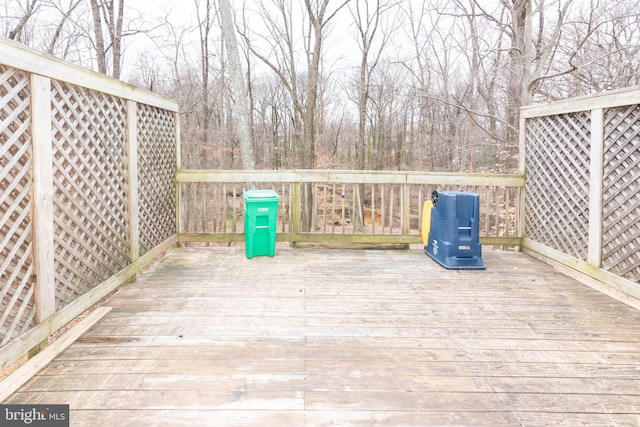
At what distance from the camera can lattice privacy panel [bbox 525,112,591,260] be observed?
12.5 ft

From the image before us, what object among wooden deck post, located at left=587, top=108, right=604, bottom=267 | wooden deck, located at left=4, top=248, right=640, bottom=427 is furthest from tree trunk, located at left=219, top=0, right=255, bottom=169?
wooden deck post, located at left=587, top=108, right=604, bottom=267

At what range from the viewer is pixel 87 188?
2.93m

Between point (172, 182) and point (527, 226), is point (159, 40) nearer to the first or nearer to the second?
point (172, 182)

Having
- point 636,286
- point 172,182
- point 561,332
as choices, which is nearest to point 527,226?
point 636,286

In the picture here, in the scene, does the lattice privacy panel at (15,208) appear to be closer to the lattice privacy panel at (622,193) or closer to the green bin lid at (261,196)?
the green bin lid at (261,196)

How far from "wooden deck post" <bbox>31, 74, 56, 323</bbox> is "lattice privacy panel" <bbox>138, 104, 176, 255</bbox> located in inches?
58.1

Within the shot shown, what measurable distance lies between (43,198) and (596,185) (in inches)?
168

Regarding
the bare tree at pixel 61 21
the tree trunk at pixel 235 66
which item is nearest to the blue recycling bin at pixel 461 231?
the tree trunk at pixel 235 66

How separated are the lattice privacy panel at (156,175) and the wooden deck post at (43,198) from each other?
1.48 m

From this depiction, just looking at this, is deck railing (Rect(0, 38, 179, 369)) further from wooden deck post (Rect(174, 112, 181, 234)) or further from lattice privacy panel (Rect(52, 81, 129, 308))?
wooden deck post (Rect(174, 112, 181, 234))

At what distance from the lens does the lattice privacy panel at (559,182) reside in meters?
3.82

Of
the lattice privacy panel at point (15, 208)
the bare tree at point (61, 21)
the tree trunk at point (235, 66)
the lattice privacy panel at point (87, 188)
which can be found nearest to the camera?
the lattice privacy panel at point (15, 208)

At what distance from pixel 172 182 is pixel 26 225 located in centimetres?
267

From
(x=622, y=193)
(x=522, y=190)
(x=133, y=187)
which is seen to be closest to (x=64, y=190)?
(x=133, y=187)
